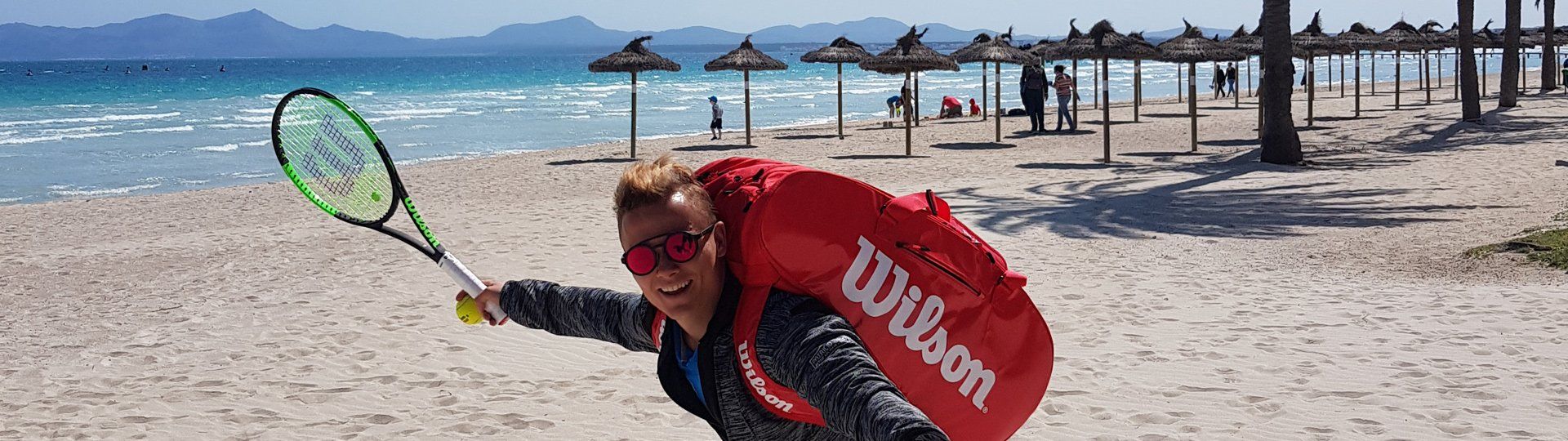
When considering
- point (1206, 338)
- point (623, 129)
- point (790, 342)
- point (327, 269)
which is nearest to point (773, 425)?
point (790, 342)

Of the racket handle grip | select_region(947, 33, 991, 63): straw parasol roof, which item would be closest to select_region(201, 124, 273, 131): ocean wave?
select_region(947, 33, 991, 63): straw parasol roof

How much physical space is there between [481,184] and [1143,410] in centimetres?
1136

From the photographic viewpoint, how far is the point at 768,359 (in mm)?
1693

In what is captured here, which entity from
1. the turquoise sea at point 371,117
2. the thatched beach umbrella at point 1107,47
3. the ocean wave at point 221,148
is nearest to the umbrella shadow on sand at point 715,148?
the turquoise sea at point 371,117

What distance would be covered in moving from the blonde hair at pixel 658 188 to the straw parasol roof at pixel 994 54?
20651 mm

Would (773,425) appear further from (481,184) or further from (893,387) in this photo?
(481,184)

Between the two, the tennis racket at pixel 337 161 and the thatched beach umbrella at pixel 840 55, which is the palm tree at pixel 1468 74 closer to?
the thatched beach umbrella at pixel 840 55

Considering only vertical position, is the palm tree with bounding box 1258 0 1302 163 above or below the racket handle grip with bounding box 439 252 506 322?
above

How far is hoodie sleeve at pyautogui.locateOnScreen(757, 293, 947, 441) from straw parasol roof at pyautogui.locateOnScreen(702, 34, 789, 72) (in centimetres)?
2055

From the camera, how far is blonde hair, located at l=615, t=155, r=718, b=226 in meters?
1.77

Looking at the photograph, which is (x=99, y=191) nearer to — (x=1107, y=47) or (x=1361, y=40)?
(x=1107, y=47)

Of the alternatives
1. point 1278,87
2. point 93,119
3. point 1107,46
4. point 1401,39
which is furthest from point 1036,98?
point 93,119

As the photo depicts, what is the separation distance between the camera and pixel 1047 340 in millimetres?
1857

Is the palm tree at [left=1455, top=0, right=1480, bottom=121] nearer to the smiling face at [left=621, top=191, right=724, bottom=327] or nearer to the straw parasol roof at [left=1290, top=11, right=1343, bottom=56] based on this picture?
the straw parasol roof at [left=1290, top=11, right=1343, bottom=56]
